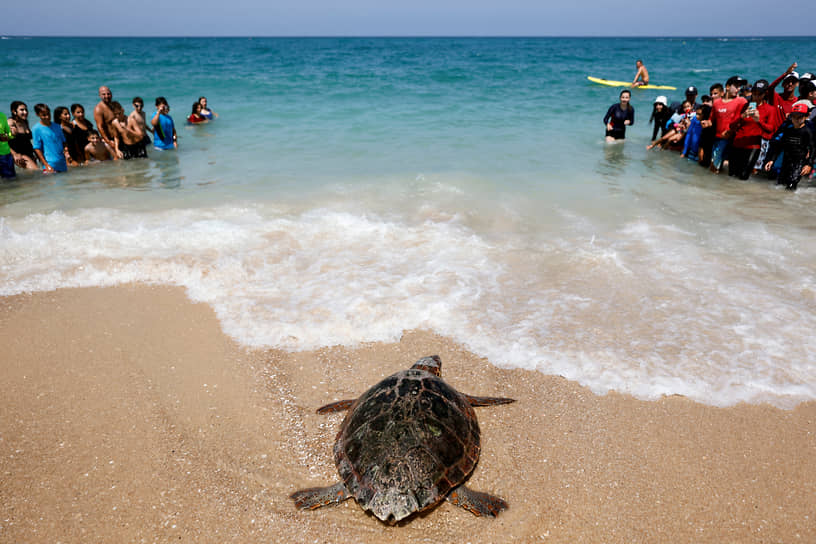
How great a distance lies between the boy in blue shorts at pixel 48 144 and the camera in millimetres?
9135

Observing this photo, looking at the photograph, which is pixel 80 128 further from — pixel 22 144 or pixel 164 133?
pixel 164 133

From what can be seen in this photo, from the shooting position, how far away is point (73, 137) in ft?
32.9

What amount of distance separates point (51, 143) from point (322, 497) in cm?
1052

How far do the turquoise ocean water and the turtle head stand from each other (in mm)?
615

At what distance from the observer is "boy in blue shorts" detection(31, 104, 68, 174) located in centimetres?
914

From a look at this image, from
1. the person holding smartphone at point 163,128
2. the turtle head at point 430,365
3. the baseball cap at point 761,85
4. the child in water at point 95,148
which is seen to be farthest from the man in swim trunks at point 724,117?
the child in water at point 95,148

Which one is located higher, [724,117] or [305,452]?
[724,117]

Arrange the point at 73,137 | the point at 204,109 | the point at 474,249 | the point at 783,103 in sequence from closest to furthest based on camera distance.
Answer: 1. the point at 474,249
2. the point at 783,103
3. the point at 73,137
4. the point at 204,109

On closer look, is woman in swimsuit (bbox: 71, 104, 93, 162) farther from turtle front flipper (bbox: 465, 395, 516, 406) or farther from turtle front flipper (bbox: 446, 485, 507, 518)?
turtle front flipper (bbox: 446, 485, 507, 518)

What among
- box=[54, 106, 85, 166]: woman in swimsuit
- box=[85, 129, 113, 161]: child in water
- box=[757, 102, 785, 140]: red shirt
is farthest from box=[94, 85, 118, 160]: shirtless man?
box=[757, 102, 785, 140]: red shirt

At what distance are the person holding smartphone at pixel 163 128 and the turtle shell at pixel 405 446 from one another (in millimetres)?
11418

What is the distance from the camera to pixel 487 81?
2798 centimetres

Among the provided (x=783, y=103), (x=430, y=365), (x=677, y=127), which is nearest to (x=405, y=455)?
Answer: (x=430, y=365)

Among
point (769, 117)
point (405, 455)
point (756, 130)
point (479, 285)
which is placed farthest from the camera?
point (756, 130)
